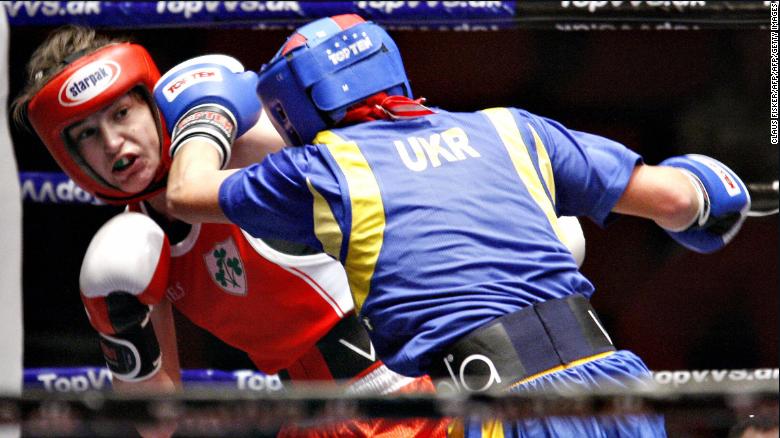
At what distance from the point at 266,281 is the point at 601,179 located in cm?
79

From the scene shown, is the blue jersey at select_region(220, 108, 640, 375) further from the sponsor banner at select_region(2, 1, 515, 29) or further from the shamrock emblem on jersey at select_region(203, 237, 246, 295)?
the sponsor banner at select_region(2, 1, 515, 29)

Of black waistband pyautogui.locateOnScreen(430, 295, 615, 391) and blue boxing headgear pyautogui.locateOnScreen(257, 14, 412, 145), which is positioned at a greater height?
blue boxing headgear pyautogui.locateOnScreen(257, 14, 412, 145)

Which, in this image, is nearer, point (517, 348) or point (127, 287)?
point (517, 348)

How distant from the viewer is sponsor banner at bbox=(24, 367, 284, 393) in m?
2.70

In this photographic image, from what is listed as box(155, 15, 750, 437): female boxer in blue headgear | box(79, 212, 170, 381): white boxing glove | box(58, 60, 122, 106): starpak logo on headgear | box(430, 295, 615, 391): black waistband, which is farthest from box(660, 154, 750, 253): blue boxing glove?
box(58, 60, 122, 106): starpak logo on headgear

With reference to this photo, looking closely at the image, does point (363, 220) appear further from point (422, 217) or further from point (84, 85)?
point (84, 85)

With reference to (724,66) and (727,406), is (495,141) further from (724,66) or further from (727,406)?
(724,66)

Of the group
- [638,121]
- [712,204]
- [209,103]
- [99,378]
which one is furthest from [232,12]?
[712,204]

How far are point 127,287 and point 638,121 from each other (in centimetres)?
140

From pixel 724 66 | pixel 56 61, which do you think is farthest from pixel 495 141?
pixel 724 66

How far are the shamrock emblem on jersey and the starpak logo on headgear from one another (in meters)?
0.42

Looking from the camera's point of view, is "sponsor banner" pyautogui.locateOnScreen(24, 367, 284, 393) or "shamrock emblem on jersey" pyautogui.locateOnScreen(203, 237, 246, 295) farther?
"sponsor banner" pyautogui.locateOnScreen(24, 367, 284, 393)

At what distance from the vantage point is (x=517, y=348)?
1.71m

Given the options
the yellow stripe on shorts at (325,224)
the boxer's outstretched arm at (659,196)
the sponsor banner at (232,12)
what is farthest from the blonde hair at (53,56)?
the boxer's outstretched arm at (659,196)
